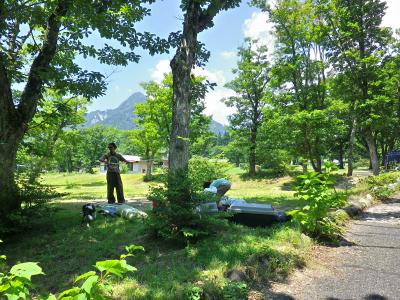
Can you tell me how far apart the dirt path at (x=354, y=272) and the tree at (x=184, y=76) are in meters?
2.62

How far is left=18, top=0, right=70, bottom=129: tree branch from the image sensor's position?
759 cm

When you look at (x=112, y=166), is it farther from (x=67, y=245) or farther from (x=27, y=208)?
(x=67, y=245)

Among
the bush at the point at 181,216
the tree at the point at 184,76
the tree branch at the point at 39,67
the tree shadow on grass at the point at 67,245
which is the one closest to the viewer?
the tree shadow on grass at the point at 67,245

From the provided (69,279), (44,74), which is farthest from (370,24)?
(69,279)

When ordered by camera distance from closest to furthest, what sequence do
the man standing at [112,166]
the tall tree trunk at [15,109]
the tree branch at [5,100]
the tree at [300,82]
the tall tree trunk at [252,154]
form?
the tall tree trunk at [15,109]
the tree branch at [5,100]
the man standing at [112,166]
the tree at [300,82]
the tall tree trunk at [252,154]

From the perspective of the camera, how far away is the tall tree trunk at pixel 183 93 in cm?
653

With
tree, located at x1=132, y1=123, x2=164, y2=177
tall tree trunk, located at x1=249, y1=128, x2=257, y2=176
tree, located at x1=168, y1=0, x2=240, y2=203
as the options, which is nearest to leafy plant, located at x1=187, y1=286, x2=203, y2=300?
tree, located at x1=168, y1=0, x2=240, y2=203

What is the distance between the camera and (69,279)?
16.7ft

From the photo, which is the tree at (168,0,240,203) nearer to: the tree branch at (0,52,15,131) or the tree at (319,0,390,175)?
the tree branch at (0,52,15,131)

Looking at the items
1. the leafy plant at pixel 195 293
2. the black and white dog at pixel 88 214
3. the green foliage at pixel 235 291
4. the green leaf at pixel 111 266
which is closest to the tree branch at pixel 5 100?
the black and white dog at pixel 88 214

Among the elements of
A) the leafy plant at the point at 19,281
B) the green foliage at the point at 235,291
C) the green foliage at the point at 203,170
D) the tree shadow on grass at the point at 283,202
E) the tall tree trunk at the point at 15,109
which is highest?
the tall tree trunk at the point at 15,109

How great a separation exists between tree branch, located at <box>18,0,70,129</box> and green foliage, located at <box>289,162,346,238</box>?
6060mm

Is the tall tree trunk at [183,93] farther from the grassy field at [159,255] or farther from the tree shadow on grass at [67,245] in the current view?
the tree shadow on grass at [67,245]

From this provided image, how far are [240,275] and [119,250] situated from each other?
9.15 feet
